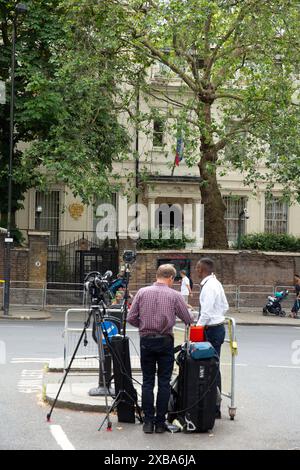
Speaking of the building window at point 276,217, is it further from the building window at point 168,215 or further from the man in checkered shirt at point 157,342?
the man in checkered shirt at point 157,342

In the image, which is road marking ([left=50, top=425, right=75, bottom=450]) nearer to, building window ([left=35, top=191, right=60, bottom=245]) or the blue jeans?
the blue jeans

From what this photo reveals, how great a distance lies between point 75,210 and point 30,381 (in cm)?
2776

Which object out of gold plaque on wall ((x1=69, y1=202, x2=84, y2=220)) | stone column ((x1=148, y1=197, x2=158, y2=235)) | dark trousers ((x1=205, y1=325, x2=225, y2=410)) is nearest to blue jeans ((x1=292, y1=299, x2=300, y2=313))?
stone column ((x1=148, y1=197, x2=158, y2=235))

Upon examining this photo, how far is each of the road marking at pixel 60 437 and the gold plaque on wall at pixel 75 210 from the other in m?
31.3

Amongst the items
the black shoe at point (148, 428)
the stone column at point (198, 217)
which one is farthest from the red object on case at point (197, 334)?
the stone column at point (198, 217)

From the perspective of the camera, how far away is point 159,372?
9188 mm

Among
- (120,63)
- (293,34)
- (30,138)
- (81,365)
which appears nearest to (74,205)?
(30,138)

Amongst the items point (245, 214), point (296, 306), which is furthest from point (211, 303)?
point (245, 214)

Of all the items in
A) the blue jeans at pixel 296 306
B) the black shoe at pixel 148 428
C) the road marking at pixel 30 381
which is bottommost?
the road marking at pixel 30 381

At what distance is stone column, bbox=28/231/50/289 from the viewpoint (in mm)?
31766

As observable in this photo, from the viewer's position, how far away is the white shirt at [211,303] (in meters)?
10.0

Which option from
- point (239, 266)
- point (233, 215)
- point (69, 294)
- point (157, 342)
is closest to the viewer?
point (157, 342)

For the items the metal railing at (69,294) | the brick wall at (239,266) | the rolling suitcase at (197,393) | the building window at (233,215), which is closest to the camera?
the rolling suitcase at (197,393)

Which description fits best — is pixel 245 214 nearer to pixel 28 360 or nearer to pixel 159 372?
pixel 28 360
